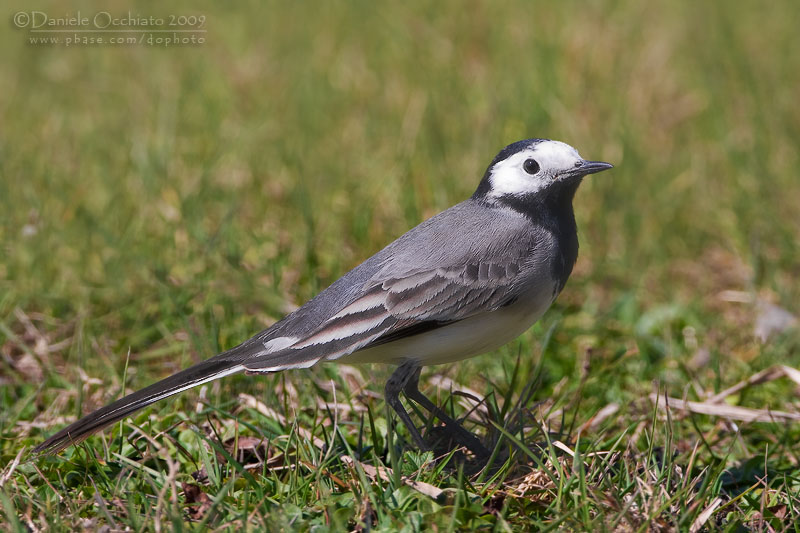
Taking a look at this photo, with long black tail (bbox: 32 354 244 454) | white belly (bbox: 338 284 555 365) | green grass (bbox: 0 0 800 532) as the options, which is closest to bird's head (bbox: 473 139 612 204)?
white belly (bbox: 338 284 555 365)

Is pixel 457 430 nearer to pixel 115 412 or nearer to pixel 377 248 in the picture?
pixel 115 412

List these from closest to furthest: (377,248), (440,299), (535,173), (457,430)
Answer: (440,299)
(457,430)
(535,173)
(377,248)

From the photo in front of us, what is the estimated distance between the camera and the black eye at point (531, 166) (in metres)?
4.07

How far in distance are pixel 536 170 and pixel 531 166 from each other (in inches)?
1.1

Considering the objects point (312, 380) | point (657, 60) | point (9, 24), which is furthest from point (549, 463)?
point (9, 24)

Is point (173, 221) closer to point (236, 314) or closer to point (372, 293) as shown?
Result: point (236, 314)

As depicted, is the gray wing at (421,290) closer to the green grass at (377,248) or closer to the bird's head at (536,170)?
the bird's head at (536,170)

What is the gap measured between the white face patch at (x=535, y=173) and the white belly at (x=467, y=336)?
1.45 feet

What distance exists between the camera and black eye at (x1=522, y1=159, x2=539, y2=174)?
13.4ft

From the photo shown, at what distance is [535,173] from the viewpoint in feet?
13.4

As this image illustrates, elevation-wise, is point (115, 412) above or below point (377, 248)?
below

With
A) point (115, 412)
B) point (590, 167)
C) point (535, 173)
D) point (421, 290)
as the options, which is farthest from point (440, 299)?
point (115, 412)

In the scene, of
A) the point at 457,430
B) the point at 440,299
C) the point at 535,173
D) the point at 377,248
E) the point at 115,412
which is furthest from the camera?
the point at 377,248

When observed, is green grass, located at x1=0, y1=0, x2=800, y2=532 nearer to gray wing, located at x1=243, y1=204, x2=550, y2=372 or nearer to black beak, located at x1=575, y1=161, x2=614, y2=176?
gray wing, located at x1=243, y1=204, x2=550, y2=372
